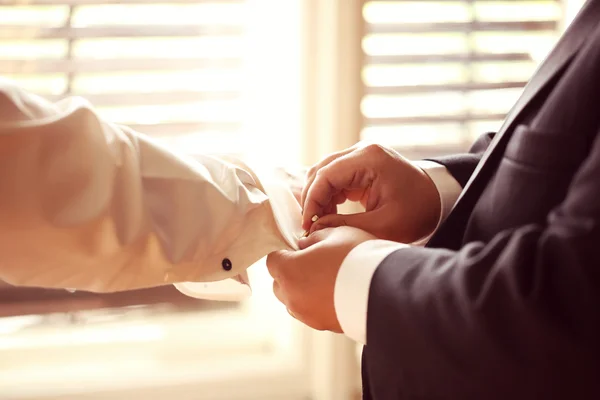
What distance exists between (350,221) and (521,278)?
0.25m

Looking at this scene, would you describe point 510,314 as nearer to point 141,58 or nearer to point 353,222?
point 353,222

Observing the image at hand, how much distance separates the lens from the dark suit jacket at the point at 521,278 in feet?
1.44

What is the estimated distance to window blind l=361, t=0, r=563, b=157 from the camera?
1.12m

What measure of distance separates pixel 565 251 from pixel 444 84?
2.50 feet

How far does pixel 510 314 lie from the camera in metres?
0.45

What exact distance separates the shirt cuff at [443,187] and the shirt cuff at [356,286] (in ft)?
0.54

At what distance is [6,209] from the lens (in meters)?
0.55

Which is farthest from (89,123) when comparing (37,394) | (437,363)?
(37,394)

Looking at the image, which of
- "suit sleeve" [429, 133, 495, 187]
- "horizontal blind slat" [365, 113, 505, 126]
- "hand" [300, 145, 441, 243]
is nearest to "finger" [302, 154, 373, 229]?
"hand" [300, 145, 441, 243]

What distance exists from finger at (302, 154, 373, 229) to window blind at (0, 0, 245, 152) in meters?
0.47

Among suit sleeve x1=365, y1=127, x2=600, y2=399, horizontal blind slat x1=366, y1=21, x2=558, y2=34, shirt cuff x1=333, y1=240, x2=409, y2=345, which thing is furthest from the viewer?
horizontal blind slat x1=366, y1=21, x2=558, y2=34

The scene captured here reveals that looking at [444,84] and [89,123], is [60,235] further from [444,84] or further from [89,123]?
[444,84]

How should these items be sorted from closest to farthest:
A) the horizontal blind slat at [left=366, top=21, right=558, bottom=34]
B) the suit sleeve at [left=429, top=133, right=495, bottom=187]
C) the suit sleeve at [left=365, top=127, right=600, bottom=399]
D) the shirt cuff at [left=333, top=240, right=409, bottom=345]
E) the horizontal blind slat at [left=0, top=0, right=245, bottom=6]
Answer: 1. the suit sleeve at [left=365, top=127, right=600, bottom=399]
2. the shirt cuff at [left=333, top=240, right=409, bottom=345]
3. the suit sleeve at [left=429, top=133, right=495, bottom=187]
4. the horizontal blind slat at [left=0, top=0, right=245, bottom=6]
5. the horizontal blind slat at [left=366, top=21, right=558, bottom=34]

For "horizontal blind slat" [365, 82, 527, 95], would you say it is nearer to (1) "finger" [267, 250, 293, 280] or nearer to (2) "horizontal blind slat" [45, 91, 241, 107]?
(2) "horizontal blind slat" [45, 91, 241, 107]
